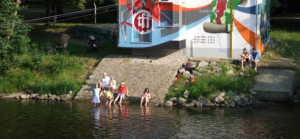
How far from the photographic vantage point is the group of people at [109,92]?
26.0 meters

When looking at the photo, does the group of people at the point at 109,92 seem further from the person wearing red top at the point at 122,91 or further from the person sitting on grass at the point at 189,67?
the person sitting on grass at the point at 189,67

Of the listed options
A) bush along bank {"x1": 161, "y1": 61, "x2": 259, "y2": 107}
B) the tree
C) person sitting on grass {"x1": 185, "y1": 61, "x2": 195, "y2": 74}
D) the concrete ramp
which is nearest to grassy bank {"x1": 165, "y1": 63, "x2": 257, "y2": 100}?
bush along bank {"x1": 161, "y1": 61, "x2": 259, "y2": 107}

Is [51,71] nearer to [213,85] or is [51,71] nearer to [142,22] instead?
[142,22]

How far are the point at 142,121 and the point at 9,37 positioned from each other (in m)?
12.5

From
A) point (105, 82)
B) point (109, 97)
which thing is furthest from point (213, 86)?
point (105, 82)

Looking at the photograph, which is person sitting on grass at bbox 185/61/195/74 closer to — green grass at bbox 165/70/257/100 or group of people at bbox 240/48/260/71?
green grass at bbox 165/70/257/100

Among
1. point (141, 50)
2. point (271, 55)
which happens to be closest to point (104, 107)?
point (141, 50)

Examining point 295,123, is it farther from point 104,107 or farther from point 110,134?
point 104,107

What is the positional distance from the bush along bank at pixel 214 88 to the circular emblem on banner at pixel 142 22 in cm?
396

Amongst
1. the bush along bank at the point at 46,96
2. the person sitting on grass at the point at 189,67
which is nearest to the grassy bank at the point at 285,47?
the person sitting on grass at the point at 189,67

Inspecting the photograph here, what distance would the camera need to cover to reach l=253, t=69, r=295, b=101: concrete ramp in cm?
2614

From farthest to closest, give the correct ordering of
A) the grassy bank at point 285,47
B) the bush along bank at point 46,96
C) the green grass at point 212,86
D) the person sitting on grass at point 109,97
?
the grassy bank at point 285,47, the bush along bank at point 46,96, the green grass at point 212,86, the person sitting on grass at point 109,97

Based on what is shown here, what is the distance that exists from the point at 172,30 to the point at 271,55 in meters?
6.44

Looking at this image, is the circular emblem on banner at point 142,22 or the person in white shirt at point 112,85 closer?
the person in white shirt at point 112,85
